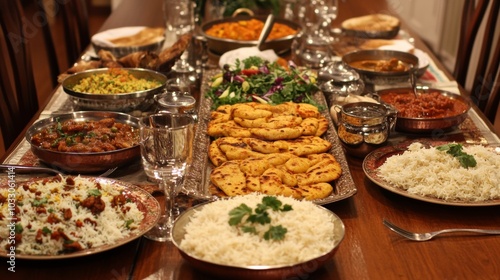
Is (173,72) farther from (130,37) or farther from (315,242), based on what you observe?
(315,242)

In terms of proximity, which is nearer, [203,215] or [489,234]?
[203,215]

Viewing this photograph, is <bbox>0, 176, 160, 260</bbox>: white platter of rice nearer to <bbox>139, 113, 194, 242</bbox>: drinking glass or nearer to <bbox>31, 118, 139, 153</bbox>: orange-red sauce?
<bbox>139, 113, 194, 242</bbox>: drinking glass

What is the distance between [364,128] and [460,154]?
12.4 inches

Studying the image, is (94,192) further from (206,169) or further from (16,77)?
(16,77)

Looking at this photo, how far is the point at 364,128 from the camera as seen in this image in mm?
2010

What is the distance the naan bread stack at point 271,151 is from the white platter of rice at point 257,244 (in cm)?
26

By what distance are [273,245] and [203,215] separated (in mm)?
192

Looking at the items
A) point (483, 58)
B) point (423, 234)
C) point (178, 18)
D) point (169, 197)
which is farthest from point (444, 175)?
point (178, 18)

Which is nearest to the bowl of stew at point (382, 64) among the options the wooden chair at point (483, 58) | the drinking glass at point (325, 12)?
the wooden chair at point (483, 58)

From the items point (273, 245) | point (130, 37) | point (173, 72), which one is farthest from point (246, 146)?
point (130, 37)

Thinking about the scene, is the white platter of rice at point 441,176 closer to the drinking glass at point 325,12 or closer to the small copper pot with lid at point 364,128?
the small copper pot with lid at point 364,128

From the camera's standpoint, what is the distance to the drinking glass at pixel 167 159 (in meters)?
1.58

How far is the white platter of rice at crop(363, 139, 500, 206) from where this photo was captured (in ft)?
5.59

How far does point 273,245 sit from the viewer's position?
4.37ft
